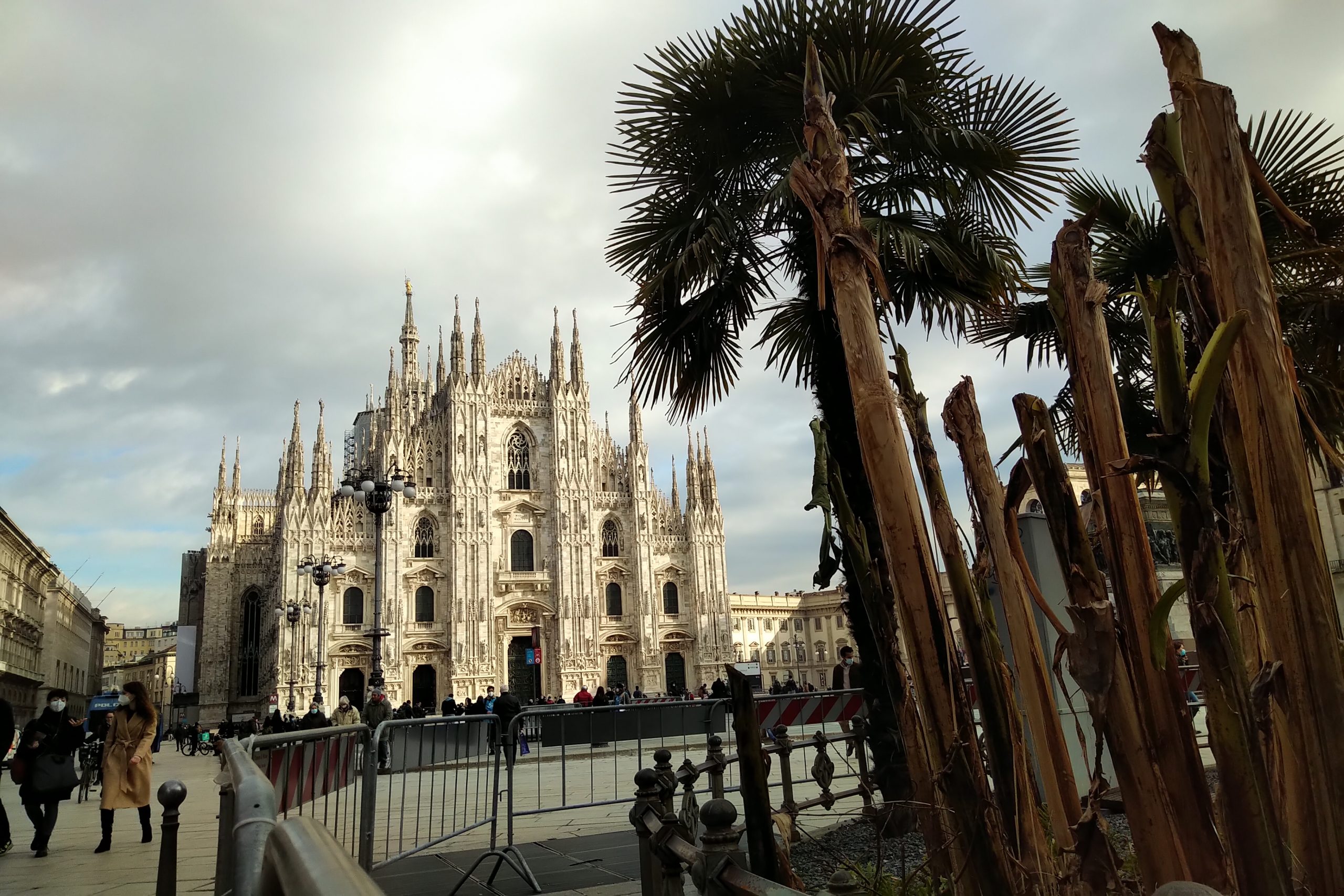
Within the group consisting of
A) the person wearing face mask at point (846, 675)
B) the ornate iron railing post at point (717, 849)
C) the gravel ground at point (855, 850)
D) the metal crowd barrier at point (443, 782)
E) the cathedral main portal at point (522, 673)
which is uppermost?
the cathedral main portal at point (522, 673)

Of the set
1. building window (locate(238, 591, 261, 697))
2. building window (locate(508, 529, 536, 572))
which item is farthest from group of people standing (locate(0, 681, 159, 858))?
building window (locate(238, 591, 261, 697))

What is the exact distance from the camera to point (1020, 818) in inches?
67.3

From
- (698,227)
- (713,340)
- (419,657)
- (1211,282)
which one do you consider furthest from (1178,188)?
(419,657)

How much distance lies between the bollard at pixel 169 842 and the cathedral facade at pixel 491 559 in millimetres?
29392

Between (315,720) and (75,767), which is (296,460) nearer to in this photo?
(315,720)

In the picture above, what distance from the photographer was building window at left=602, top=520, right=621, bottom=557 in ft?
118

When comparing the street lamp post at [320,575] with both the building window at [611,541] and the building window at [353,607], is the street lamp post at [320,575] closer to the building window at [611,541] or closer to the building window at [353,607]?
the building window at [353,607]

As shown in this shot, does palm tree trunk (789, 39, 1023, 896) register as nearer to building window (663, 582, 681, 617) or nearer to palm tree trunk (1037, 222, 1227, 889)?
palm tree trunk (1037, 222, 1227, 889)

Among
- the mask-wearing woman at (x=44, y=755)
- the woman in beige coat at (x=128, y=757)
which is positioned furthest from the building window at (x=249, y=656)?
the woman in beige coat at (x=128, y=757)

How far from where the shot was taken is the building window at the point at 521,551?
34.9m

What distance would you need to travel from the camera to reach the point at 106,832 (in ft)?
21.9

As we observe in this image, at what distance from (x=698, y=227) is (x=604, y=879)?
3.63 meters

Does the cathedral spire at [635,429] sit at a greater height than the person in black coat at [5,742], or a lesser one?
greater

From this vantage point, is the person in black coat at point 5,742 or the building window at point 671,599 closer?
the person in black coat at point 5,742
